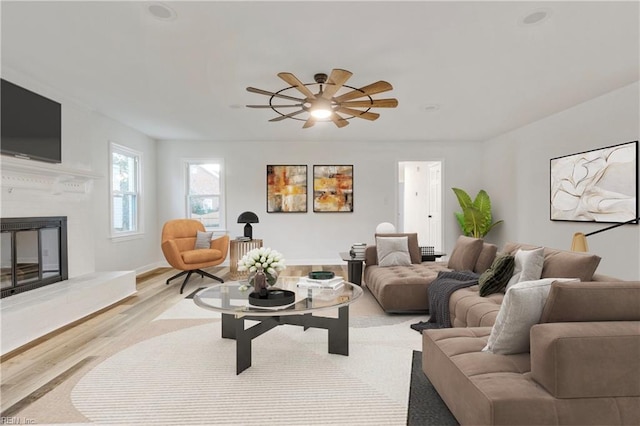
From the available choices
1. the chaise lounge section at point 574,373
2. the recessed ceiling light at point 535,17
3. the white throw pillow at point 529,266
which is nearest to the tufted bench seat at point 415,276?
the white throw pillow at point 529,266

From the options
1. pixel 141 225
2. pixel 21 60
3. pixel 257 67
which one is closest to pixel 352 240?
pixel 141 225

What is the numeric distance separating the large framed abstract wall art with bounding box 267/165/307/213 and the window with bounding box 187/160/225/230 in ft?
3.20

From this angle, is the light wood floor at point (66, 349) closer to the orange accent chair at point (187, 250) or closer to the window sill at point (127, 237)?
the orange accent chair at point (187, 250)

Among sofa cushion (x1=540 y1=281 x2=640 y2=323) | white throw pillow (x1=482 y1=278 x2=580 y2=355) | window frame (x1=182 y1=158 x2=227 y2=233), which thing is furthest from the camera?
window frame (x1=182 y1=158 x2=227 y2=233)

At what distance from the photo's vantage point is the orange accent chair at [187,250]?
16.3ft

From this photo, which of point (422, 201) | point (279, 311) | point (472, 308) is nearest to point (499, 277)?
point (472, 308)

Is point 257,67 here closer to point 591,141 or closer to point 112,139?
point 112,139

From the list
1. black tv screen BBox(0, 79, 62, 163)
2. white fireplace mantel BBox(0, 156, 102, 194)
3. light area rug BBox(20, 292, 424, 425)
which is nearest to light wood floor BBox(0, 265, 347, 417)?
light area rug BBox(20, 292, 424, 425)

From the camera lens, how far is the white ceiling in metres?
2.43

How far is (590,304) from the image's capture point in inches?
60.7

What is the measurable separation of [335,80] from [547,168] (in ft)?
13.3

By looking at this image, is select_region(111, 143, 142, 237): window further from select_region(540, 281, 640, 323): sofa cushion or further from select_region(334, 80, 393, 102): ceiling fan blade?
select_region(540, 281, 640, 323): sofa cushion

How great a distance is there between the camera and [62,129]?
160 inches

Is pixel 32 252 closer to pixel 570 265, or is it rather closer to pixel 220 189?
pixel 220 189
